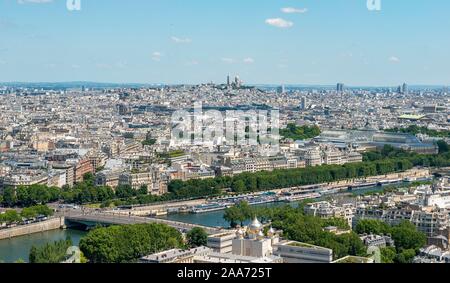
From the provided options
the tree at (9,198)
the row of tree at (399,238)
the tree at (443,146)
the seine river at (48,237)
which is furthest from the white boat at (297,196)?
the tree at (443,146)

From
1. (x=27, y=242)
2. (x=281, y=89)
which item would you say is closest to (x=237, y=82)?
(x=281, y=89)

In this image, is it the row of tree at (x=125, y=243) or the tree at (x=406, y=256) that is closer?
the tree at (x=406, y=256)

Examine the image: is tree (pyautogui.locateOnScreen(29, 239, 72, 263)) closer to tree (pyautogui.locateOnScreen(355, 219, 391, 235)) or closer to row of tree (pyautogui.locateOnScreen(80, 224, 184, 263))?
row of tree (pyautogui.locateOnScreen(80, 224, 184, 263))

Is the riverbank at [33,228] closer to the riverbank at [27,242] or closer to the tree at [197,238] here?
the riverbank at [27,242]

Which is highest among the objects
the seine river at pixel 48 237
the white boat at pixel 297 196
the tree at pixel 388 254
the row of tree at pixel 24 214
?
the tree at pixel 388 254

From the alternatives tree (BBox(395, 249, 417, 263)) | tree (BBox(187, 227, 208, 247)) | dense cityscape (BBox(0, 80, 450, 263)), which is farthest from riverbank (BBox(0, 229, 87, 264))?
tree (BBox(395, 249, 417, 263))

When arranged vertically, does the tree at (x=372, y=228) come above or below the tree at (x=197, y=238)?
above

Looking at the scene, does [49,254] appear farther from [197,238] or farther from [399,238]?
[399,238]
